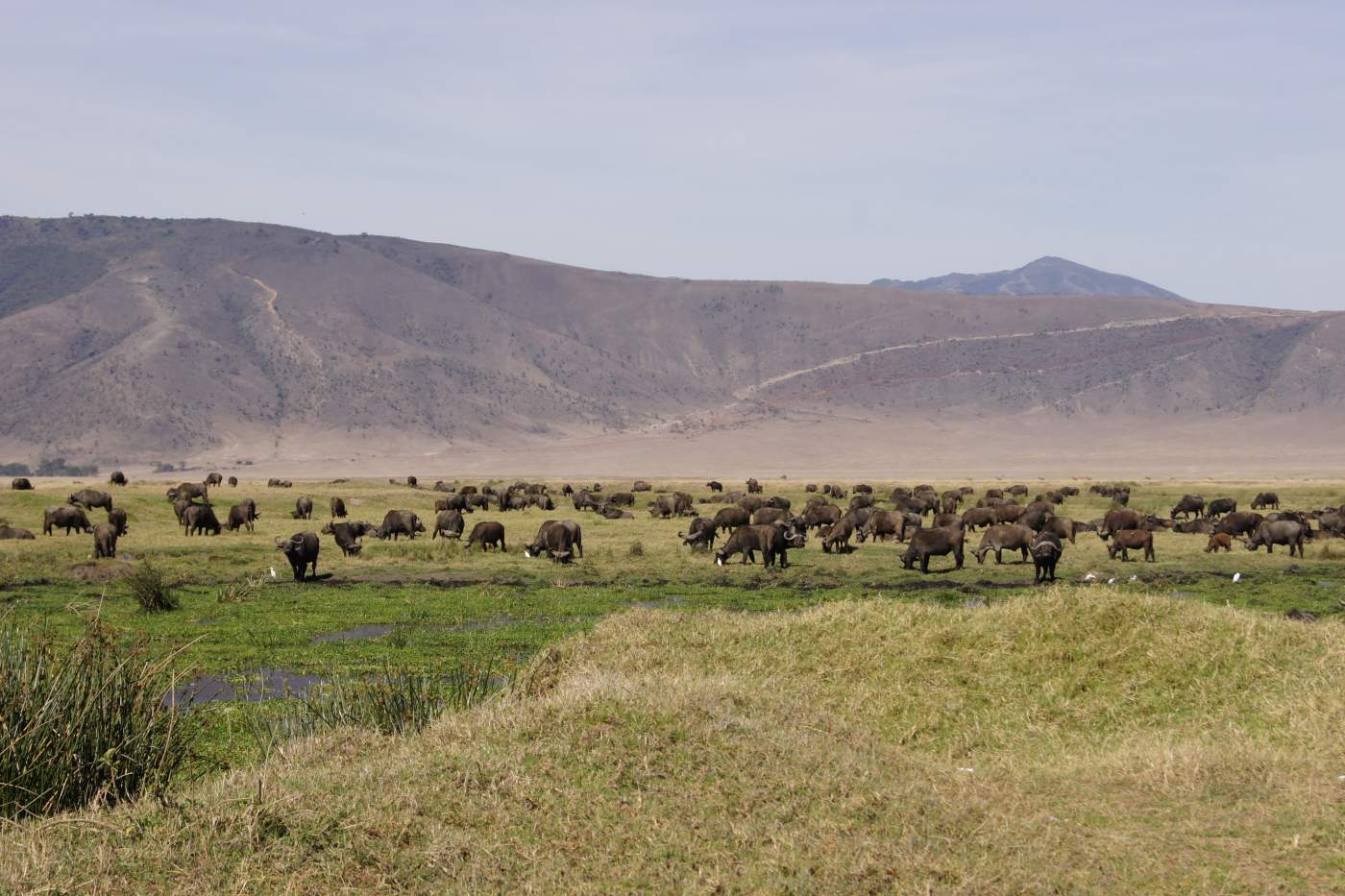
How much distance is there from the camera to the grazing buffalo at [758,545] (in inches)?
1321

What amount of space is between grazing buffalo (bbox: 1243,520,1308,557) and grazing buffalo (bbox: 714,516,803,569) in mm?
15222

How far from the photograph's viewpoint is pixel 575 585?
2984 cm

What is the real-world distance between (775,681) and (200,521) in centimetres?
3278

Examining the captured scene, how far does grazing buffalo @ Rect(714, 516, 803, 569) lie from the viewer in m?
33.6

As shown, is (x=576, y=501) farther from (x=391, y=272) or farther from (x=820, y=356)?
(x=391, y=272)

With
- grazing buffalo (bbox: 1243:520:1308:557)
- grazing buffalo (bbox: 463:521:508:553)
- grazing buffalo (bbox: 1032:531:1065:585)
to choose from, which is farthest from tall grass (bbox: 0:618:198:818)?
grazing buffalo (bbox: 1243:520:1308:557)

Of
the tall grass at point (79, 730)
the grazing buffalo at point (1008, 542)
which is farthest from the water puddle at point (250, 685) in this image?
the grazing buffalo at point (1008, 542)

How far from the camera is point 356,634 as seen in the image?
23.2m

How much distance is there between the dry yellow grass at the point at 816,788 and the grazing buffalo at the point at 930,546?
18.0m

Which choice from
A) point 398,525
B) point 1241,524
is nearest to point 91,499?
point 398,525

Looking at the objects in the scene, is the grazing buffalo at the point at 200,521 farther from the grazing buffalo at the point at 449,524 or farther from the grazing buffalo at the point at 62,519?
the grazing buffalo at the point at 449,524

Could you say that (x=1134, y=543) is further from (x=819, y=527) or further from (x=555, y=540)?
(x=555, y=540)

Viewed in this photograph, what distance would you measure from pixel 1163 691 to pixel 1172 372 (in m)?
151

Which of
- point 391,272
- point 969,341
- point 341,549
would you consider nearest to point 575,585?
point 341,549
